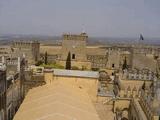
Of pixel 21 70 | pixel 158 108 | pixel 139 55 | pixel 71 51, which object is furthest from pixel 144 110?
pixel 139 55

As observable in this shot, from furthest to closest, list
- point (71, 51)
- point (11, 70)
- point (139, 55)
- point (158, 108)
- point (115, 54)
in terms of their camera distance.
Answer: point (139, 55) → point (115, 54) → point (71, 51) → point (11, 70) → point (158, 108)

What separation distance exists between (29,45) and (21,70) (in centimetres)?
2475

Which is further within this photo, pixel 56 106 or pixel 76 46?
pixel 76 46

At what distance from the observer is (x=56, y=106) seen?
14.5 metres

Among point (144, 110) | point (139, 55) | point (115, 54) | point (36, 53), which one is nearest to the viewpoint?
point (144, 110)

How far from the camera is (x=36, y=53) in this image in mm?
46656

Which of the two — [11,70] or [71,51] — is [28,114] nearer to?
[11,70]

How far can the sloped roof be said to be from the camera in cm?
1330

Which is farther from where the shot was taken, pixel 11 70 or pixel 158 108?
pixel 11 70

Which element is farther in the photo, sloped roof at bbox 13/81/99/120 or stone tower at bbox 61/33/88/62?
stone tower at bbox 61/33/88/62

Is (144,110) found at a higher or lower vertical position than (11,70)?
lower

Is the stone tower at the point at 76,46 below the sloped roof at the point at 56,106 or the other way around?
the other way around

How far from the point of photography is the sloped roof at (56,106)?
13.3 metres

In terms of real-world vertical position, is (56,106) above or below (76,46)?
below
